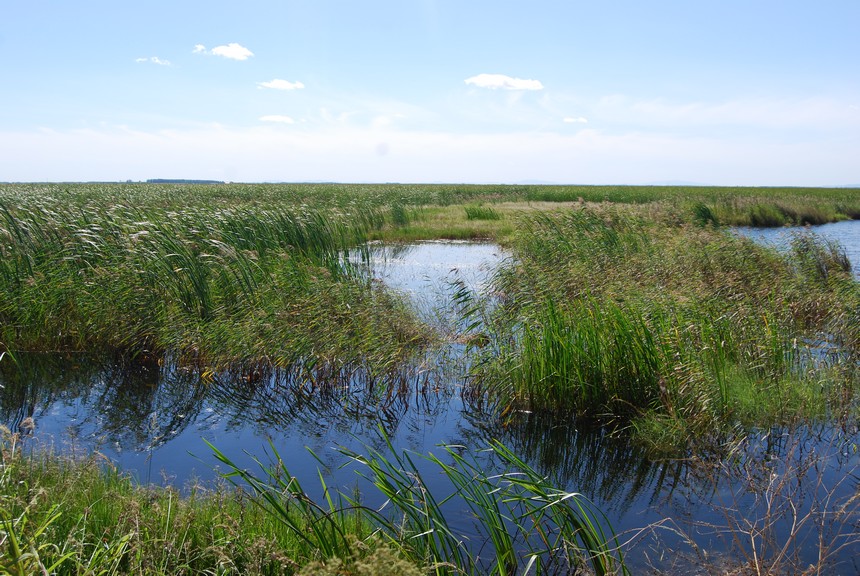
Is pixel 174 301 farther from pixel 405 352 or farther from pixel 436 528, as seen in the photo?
pixel 436 528

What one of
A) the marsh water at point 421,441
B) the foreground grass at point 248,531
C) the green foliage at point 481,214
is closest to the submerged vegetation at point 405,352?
the foreground grass at point 248,531

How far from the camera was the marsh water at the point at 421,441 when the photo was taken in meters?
4.86

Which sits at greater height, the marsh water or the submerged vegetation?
the submerged vegetation

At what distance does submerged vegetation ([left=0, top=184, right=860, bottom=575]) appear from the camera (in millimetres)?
3715

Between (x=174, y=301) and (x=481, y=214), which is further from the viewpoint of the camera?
(x=481, y=214)

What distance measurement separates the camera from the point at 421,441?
6.66m

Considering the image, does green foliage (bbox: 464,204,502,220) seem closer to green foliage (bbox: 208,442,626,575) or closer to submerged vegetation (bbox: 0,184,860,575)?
submerged vegetation (bbox: 0,184,860,575)

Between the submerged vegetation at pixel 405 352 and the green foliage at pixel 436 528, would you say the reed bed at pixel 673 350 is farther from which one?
the green foliage at pixel 436 528

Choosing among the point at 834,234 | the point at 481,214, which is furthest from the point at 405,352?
the point at 834,234

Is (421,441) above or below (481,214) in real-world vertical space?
below

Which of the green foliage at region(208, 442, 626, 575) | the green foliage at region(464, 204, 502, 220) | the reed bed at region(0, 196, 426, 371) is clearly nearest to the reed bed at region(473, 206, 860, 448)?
the reed bed at region(0, 196, 426, 371)

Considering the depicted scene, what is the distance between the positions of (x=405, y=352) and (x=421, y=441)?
7.23 feet

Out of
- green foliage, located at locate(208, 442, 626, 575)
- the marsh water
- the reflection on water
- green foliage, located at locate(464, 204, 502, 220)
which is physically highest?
green foliage, located at locate(464, 204, 502, 220)

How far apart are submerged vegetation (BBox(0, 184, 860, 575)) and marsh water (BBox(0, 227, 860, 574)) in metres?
0.19
